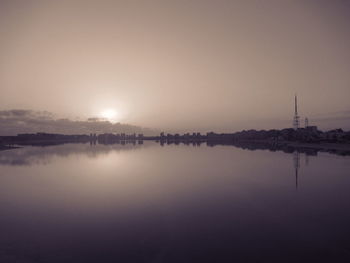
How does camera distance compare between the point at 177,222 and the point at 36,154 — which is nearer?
the point at 177,222

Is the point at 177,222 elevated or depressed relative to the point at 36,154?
depressed

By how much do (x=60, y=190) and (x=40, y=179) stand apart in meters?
8.55

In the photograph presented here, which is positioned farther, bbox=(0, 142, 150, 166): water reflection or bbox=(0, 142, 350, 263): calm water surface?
bbox=(0, 142, 150, 166): water reflection

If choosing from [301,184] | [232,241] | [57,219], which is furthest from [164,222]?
[301,184]

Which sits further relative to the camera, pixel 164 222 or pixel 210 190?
pixel 210 190

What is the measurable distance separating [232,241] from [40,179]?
27801 mm

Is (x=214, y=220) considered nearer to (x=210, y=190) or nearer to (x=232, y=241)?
(x=232, y=241)

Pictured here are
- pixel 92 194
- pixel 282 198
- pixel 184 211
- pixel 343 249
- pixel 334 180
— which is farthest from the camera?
pixel 334 180

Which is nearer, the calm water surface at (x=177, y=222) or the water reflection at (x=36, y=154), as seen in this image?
the calm water surface at (x=177, y=222)

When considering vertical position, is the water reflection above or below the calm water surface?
above

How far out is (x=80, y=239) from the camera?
1225 cm

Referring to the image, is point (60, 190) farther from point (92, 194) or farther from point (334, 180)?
point (334, 180)

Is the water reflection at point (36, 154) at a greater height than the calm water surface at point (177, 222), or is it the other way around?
the water reflection at point (36, 154)

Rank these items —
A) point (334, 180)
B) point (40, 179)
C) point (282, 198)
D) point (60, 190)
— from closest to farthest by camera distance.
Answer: point (282, 198)
point (60, 190)
point (334, 180)
point (40, 179)
